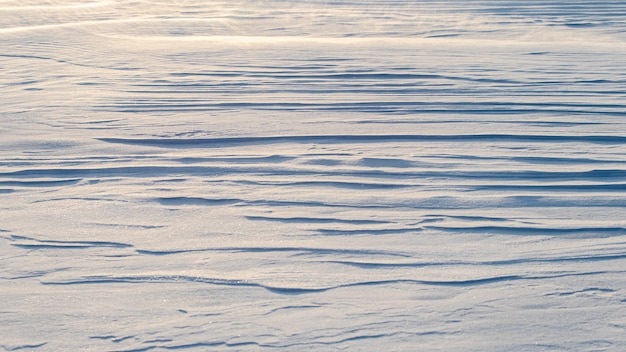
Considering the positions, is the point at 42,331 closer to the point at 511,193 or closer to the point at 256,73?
the point at 511,193

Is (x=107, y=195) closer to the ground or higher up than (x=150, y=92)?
closer to the ground

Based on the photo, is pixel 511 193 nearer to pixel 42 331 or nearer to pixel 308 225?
pixel 308 225

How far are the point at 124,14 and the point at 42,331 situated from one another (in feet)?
14.0

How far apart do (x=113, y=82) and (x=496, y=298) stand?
235 centimetres

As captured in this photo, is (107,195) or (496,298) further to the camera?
(107,195)

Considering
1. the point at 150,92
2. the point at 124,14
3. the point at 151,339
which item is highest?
the point at 124,14

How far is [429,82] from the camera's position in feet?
10.8

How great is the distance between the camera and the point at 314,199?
2.08m

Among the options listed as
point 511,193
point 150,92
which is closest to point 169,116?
point 150,92

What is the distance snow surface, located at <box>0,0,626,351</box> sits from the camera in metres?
1.53

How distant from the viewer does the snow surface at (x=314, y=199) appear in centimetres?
153

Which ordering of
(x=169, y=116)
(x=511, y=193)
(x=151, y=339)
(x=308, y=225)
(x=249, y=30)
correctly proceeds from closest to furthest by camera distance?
1. (x=151, y=339)
2. (x=308, y=225)
3. (x=511, y=193)
4. (x=169, y=116)
5. (x=249, y=30)

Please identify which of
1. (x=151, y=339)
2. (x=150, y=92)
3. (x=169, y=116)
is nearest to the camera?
(x=151, y=339)

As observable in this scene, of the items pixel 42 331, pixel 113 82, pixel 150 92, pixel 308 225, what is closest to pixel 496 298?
pixel 308 225
